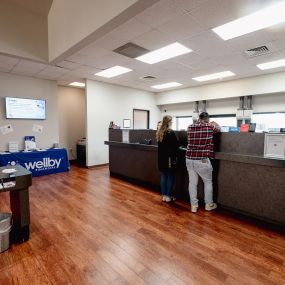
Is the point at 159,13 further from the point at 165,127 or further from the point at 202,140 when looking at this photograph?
the point at 202,140

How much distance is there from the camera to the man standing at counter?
A: 2.89m

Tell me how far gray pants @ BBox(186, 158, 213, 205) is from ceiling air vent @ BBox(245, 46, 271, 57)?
254cm

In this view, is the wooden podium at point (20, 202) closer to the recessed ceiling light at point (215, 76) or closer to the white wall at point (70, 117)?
the white wall at point (70, 117)

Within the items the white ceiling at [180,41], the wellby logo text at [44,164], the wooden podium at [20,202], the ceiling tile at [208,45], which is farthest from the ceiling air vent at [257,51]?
the wellby logo text at [44,164]

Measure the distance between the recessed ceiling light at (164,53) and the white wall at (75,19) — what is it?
128 centimetres

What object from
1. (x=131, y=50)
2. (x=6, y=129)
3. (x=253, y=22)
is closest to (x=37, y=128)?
(x=6, y=129)

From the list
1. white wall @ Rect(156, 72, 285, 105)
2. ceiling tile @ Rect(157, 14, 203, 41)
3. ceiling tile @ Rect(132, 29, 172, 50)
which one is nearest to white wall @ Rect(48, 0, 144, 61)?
ceiling tile @ Rect(132, 29, 172, 50)

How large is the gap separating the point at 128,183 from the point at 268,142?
9.98 ft

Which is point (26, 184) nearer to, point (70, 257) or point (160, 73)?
point (70, 257)

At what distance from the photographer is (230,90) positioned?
6285 mm

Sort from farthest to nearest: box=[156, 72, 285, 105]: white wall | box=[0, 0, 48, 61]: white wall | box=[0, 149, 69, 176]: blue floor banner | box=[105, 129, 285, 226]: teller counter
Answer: box=[156, 72, 285, 105]: white wall < box=[0, 149, 69, 176]: blue floor banner < box=[0, 0, 48, 61]: white wall < box=[105, 129, 285, 226]: teller counter

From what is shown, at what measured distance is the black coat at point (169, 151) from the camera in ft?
10.6

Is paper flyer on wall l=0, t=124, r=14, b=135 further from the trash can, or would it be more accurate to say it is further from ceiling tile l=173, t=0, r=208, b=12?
ceiling tile l=173, t=0, r=208, b=12

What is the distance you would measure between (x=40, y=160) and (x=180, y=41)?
455 cm
